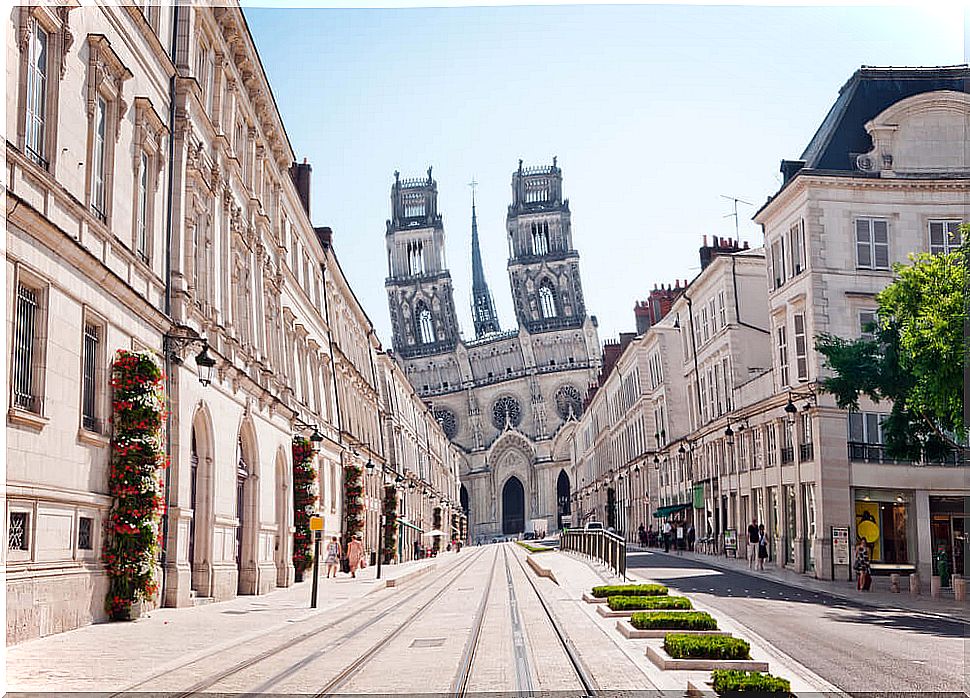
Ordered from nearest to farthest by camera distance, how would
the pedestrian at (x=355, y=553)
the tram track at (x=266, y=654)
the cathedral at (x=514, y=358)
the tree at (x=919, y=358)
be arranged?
the tram track at (x=266, y=654) < the tree at (x=919, y=358) < the pedestrian at (x=355, y=553) < the cathedral at (x=514, y=358)

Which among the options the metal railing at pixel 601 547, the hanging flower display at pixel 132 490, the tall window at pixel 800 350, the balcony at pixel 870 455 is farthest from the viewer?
the tall window at pixel 800 350

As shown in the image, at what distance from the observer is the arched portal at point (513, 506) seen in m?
154

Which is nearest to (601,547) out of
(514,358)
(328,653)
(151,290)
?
(151,290)

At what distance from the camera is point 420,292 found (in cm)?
16788

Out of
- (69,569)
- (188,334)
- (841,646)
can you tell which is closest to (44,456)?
(69,569)

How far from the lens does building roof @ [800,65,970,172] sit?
4034cm

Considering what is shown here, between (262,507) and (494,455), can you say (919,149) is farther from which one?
(494,455)

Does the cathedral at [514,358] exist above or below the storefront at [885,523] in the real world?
above

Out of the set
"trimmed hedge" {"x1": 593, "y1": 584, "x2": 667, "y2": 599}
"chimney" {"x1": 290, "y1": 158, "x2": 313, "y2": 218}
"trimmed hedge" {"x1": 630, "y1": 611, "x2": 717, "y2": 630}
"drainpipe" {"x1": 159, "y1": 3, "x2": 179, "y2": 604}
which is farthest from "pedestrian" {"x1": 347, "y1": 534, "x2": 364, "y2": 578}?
"trimmed hedge" {"x1": 630, "y1": 611, "x2": 717, "y2": 630}

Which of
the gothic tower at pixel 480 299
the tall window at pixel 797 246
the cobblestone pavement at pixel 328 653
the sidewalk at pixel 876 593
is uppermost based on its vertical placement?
the gothic tower at pixel 480 299

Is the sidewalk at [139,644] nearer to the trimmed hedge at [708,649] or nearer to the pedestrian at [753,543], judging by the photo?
the trimmed hedge at [708,649]

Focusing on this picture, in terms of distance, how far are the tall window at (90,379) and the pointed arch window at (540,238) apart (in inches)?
5633

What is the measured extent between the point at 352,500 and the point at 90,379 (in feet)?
103

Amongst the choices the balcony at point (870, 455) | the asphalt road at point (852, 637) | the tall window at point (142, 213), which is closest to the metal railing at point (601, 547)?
the asphalt road at point (852, 637)
